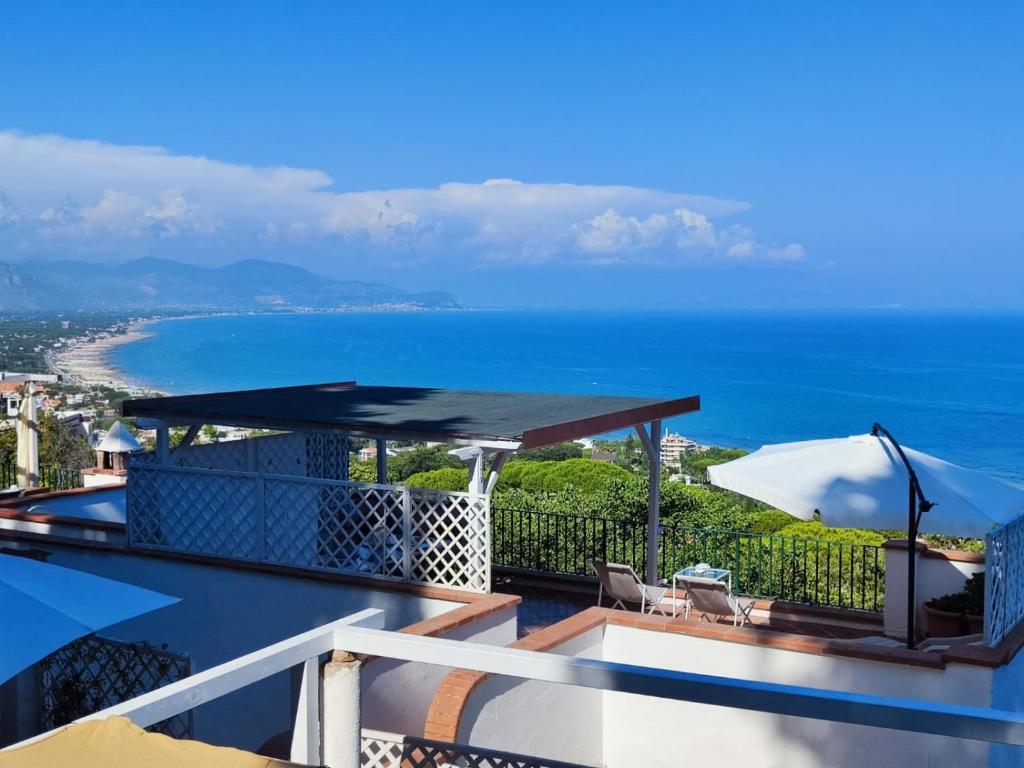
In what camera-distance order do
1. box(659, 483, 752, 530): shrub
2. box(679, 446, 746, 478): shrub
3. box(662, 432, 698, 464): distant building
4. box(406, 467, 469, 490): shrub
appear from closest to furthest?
box(659, 483, 752, 530): shrub
box(406, 467, 469, 490): shrub
box(679, 446, 746, 478): shrub
box(662, 432, 698, 464): distant building

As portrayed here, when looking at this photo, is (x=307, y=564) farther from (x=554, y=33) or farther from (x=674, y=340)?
(x=674, y=340)

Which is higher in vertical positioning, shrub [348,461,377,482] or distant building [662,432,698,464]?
shrub [348,461,377,482]

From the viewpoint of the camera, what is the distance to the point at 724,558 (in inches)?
521

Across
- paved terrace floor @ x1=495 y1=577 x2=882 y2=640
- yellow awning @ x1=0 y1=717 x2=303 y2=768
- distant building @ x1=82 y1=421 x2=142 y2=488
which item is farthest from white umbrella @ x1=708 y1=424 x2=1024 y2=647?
distant building @ x1=82 y1=421 x2=142 y2=488

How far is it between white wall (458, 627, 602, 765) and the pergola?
181cm

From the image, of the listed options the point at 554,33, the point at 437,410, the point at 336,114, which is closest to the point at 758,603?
the point at 437,410

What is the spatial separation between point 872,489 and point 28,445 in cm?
1350

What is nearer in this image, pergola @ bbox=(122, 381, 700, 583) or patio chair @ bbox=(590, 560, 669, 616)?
pergola @ bbox=(122, 381, 700, 583)

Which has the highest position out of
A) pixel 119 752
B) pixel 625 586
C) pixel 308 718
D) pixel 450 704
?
pixel 119 752

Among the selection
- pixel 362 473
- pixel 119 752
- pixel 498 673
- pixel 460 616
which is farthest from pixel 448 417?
pixel 362 473

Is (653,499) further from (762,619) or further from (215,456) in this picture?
(215,456)

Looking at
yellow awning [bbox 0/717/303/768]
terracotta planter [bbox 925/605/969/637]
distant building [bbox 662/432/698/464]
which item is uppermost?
yellow awning [bbox 0/717/303/768]

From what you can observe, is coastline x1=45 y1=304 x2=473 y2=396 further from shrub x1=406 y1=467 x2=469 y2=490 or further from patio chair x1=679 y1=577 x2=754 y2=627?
patio chair x1=679 y1=577 x2=754 y2=627

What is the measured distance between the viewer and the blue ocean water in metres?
90.6
